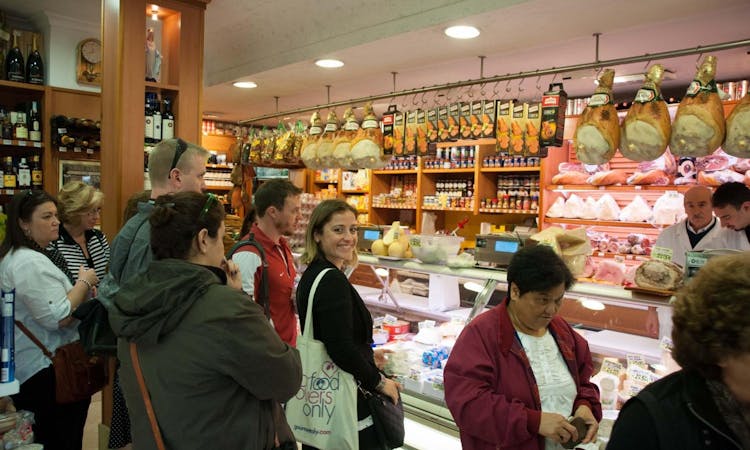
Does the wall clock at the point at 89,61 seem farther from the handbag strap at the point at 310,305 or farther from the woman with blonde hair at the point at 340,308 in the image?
the handbag strap at the point at 310,305

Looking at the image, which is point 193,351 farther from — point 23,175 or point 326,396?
point 23,175

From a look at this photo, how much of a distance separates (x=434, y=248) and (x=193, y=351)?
Answer: 7.36 ft

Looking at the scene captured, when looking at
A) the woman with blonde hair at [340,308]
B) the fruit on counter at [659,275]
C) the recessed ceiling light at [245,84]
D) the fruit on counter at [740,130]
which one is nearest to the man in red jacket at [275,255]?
the woman with blonde hair at [340,308]

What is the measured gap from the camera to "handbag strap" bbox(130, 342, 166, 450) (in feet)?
5.53

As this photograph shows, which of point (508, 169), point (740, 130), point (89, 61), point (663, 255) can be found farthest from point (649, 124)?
point (89, 61)

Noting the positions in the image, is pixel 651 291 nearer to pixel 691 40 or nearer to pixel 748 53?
pixel 691 40

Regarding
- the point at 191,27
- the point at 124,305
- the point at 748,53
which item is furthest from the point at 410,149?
the point at 124,305

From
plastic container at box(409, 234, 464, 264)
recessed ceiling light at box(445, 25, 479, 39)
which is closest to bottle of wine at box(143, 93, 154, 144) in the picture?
plastic container at box(409, 234, 464, 264)

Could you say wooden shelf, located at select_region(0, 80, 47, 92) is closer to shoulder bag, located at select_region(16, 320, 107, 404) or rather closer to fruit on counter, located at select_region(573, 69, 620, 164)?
shoulder bag, located at select_region(16, 320, 107, 404)

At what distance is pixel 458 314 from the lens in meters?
3.79

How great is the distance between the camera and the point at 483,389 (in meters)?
1.97

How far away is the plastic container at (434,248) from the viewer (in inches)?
144

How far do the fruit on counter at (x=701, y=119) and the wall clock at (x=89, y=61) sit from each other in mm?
5052

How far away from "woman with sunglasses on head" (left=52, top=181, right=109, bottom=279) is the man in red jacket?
3.71 ft
